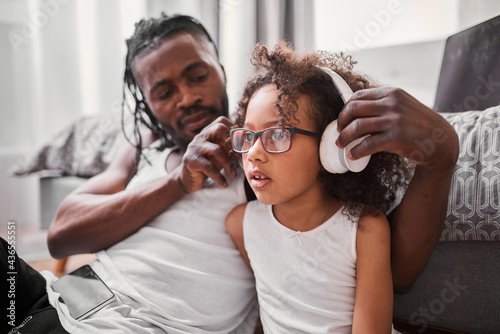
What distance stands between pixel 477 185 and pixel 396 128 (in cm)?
35

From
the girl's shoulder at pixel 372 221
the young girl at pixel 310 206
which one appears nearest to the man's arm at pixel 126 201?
the young girl at pixel 310 206

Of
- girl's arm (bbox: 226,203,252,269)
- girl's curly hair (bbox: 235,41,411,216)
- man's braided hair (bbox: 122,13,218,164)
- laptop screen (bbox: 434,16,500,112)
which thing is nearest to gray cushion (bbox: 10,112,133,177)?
man's braided hair (bbox: 122,13,218,164)

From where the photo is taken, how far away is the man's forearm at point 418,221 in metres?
0.74

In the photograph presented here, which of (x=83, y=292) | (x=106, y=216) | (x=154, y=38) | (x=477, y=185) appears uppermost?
(x=154, y=38)

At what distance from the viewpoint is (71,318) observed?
2.82 ft

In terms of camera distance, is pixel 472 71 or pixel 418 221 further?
pixel 472 71

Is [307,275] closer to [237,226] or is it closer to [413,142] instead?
A: [237,226]

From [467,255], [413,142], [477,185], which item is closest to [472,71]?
[477,185]

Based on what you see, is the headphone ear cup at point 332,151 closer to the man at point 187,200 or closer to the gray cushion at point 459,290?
the man at point 187,200

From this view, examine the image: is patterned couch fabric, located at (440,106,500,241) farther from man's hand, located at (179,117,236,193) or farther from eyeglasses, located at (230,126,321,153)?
man's hand, located at (179,117,236,193)

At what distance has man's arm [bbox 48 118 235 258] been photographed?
37.9 inches

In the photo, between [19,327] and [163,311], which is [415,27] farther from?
[19,327]

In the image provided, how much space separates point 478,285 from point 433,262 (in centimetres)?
10

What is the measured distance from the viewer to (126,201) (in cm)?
109
